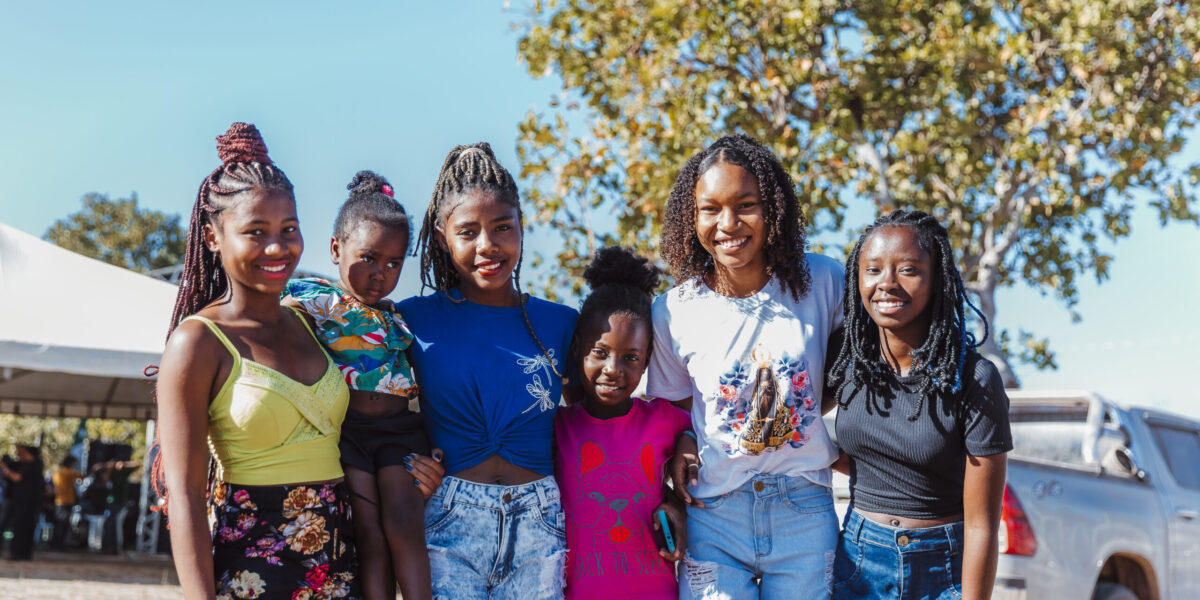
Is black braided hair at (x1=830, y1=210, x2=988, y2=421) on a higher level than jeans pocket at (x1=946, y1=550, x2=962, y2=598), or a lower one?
higher

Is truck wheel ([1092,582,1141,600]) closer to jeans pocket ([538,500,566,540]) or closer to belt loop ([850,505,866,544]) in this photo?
belt loop ([850,505,866,544])

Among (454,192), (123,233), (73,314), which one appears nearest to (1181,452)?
(454,192)

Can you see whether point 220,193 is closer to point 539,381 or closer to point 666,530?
point 539,381

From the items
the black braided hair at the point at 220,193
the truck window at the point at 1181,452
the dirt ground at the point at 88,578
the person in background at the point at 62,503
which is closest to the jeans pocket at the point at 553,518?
the black braided hair at the point at 220,193

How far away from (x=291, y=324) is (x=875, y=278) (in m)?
1.59

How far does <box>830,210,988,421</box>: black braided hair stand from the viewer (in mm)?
2645

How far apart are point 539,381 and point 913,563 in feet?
3.72

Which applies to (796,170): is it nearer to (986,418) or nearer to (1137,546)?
(1137,546)

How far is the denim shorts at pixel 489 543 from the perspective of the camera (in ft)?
8.72

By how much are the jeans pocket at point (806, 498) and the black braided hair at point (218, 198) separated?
1561 millimetres

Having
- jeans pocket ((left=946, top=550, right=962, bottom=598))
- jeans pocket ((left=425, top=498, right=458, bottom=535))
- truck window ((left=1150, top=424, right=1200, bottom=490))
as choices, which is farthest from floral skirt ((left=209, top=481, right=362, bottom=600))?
truck window ((left=1150, top=424, right=1200, bottom=490))

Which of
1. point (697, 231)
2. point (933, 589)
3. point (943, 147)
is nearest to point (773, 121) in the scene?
point (943, 147)

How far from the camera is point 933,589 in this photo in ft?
8.57

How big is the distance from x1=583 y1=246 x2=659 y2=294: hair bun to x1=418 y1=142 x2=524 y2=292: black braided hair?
339mm
